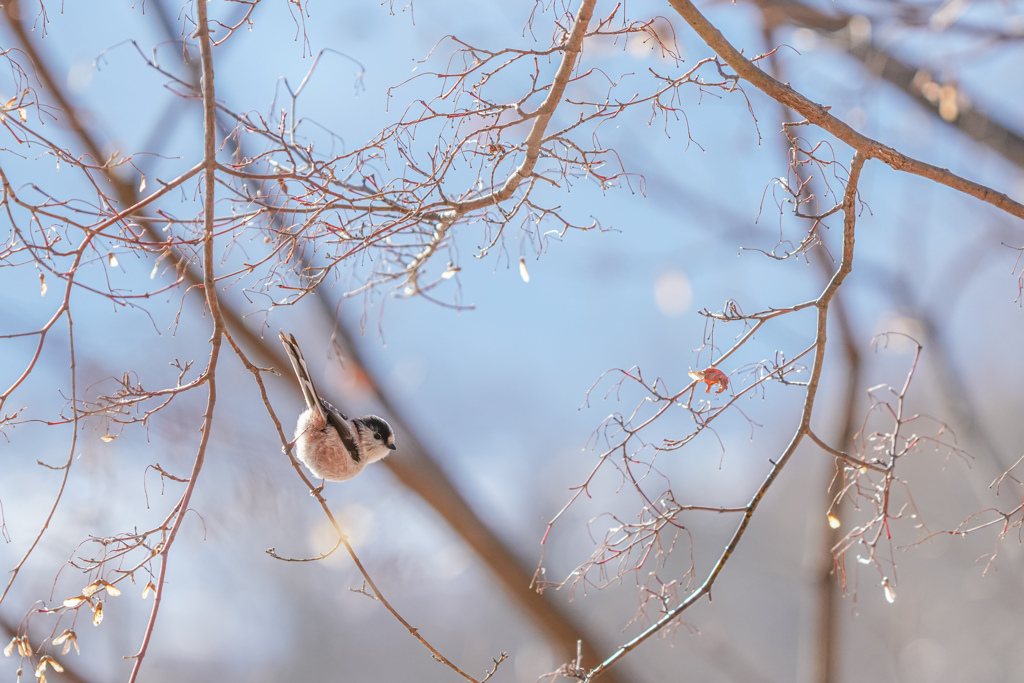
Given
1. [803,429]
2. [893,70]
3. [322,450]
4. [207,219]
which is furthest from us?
[893,70]

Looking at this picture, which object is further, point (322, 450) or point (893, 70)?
point (893, 70)

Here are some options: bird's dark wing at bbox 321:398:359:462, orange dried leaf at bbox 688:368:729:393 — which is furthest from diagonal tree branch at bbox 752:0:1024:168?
bird's dark wing at bbox 321:398:359:462

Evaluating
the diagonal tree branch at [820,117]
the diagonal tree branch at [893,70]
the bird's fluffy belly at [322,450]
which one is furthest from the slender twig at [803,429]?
the diagonal tree branch at [893,70]

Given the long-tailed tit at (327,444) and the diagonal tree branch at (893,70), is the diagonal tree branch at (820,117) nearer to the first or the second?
the long-tailed tit at (327,444)

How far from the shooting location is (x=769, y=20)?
2002mm

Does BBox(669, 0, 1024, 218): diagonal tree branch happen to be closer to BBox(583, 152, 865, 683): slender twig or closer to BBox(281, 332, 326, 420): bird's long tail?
BBox(583, 152, 865, 683): slender twig

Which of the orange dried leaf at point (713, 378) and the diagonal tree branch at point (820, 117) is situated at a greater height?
the diagonal tree branch at point (820, 117)

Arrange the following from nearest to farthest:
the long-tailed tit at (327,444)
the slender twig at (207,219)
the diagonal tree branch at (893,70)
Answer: the slender twig at (207,219) < the long-tailed tit at (327,444) < the diagonal tree branch at (893,70)

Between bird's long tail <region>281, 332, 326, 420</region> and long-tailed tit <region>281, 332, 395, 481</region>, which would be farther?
long-tailed tit <region>281, 332, 395, 481</region>

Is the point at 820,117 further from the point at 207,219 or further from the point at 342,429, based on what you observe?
the point at 342,429

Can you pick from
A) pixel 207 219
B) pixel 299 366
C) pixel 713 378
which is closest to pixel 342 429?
pixel 299 366

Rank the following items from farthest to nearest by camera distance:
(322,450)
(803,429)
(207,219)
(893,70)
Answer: (893,70) → (322,450) → (803,429) → (207,219)

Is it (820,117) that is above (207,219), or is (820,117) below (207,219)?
above

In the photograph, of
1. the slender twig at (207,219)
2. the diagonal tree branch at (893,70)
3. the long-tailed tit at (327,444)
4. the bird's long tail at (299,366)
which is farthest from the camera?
the diagonal tree branch at (893,70)
